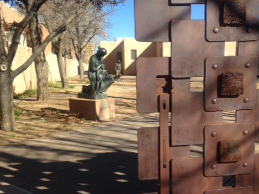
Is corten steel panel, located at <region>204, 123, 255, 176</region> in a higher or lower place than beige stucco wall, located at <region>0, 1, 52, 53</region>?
lower

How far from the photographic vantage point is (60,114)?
8.60 meters

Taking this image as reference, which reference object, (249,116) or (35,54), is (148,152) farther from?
(35,54)

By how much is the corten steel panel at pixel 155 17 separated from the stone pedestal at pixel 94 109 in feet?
19.3

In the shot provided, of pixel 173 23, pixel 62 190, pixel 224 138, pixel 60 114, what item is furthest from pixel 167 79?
pixel 60 114

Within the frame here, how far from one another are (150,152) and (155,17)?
3.11ft

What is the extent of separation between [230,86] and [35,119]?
22.5 feet

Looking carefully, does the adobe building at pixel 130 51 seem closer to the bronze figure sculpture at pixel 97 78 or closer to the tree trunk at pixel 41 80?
the tree trunk at pixel 41 80

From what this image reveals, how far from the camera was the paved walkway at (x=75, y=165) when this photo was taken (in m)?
3.27

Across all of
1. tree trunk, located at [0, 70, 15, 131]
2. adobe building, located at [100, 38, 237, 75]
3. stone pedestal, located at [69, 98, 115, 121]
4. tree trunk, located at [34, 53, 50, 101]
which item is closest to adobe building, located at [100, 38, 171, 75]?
adobe building, located at [100, 38, 237, 75]

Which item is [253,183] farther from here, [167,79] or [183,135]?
[167,79]

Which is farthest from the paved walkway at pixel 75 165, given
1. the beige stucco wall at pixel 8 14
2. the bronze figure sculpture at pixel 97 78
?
the beige stucco wall at pixel 8 14

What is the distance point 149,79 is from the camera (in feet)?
6.18

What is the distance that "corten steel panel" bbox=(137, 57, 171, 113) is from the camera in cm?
188

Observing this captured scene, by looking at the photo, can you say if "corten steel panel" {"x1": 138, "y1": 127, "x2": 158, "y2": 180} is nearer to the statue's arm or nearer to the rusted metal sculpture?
the rusted metal sculpture
